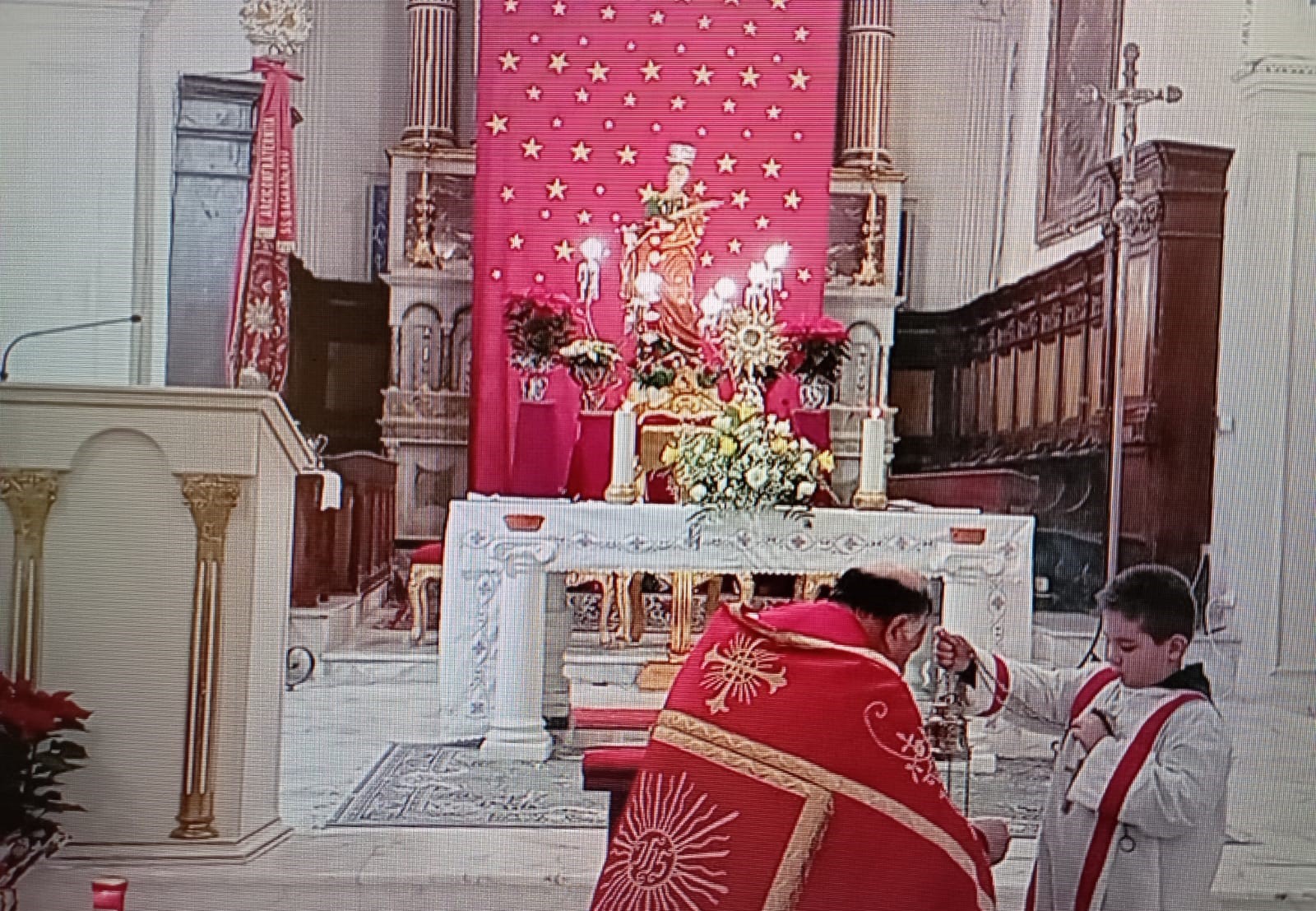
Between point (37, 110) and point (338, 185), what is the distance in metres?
1.20

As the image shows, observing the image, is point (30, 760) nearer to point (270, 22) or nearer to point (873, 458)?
point (270, 22)

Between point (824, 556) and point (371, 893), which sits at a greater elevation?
point (824, 556)

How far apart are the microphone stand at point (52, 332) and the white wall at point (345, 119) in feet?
2.36

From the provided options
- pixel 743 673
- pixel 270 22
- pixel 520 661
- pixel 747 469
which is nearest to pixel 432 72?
pixel 270 22

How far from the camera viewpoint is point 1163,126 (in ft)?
16.8

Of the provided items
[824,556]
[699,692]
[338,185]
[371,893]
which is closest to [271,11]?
[338,185]

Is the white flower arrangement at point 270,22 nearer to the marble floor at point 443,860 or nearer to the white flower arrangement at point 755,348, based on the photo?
the white flower arrangement at point 755,348

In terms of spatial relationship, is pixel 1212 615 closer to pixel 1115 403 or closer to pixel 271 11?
pixel 1115 403

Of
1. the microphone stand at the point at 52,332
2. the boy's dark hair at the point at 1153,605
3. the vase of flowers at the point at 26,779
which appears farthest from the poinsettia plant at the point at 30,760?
the boy's dark hair at the point at 1153,605

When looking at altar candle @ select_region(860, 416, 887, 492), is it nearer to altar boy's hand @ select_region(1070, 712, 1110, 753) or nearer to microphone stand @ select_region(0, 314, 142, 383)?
Answer: altar boy's hand @ select_region(1070, 712, 1110, 753)

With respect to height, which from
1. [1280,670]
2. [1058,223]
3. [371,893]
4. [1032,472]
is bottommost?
[371,893]

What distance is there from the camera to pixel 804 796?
2619 millimetres

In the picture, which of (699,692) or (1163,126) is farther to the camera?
(1163,126)

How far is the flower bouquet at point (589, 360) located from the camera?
5.56 metres
